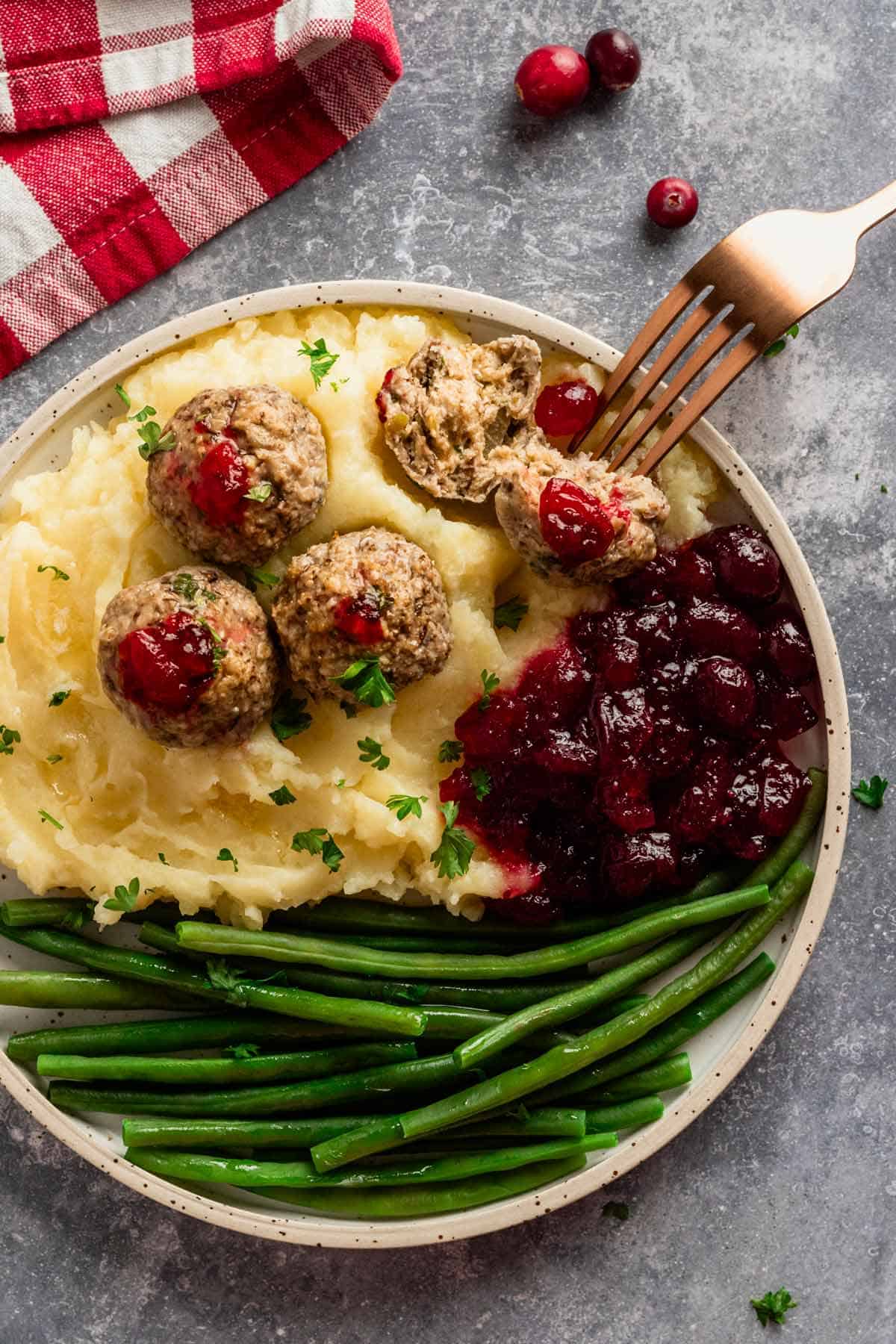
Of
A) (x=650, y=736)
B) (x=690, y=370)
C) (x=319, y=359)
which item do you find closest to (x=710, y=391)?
(x=690, y=370)

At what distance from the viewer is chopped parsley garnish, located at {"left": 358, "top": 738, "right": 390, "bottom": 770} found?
3889 mm

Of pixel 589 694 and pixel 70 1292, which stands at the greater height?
pixel 589 694

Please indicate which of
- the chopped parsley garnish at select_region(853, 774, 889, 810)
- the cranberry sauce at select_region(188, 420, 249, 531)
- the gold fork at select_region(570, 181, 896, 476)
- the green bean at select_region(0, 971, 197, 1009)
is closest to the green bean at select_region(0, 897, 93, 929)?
the green bean at select_region(0, 971, 197, 1009)

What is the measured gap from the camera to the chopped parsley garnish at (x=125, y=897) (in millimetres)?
3875

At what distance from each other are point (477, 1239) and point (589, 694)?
2.28m

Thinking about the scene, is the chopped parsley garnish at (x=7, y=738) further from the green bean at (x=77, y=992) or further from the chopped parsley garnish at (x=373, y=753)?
the chopped parsley garnish at (x=373, y=753)

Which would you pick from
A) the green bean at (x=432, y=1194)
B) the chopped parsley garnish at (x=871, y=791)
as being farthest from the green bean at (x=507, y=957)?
the chopped parsley garnish at (x=871, y=791)

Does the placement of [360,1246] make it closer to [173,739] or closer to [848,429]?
[173,739]

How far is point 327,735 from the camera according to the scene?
404cm

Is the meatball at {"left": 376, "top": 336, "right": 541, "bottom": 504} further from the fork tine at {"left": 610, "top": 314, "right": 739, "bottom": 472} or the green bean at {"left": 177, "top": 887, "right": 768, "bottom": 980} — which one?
the green bean at {"left": 177, "top": 887, "right": 768, "bottom": 980}

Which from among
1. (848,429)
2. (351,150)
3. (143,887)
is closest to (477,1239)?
(143,887)

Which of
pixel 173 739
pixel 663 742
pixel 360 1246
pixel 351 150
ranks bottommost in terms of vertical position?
pixel 360 1246

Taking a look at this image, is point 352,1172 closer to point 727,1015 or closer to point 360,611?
point 727,1015

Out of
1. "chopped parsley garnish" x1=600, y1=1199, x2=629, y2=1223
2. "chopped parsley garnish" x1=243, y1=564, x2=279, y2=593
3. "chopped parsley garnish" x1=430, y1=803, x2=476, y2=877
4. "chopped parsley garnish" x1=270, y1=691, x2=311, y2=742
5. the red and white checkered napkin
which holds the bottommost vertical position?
"chopped parsley garnish" x1=600, y1=1199, x2=629, y2=1223
